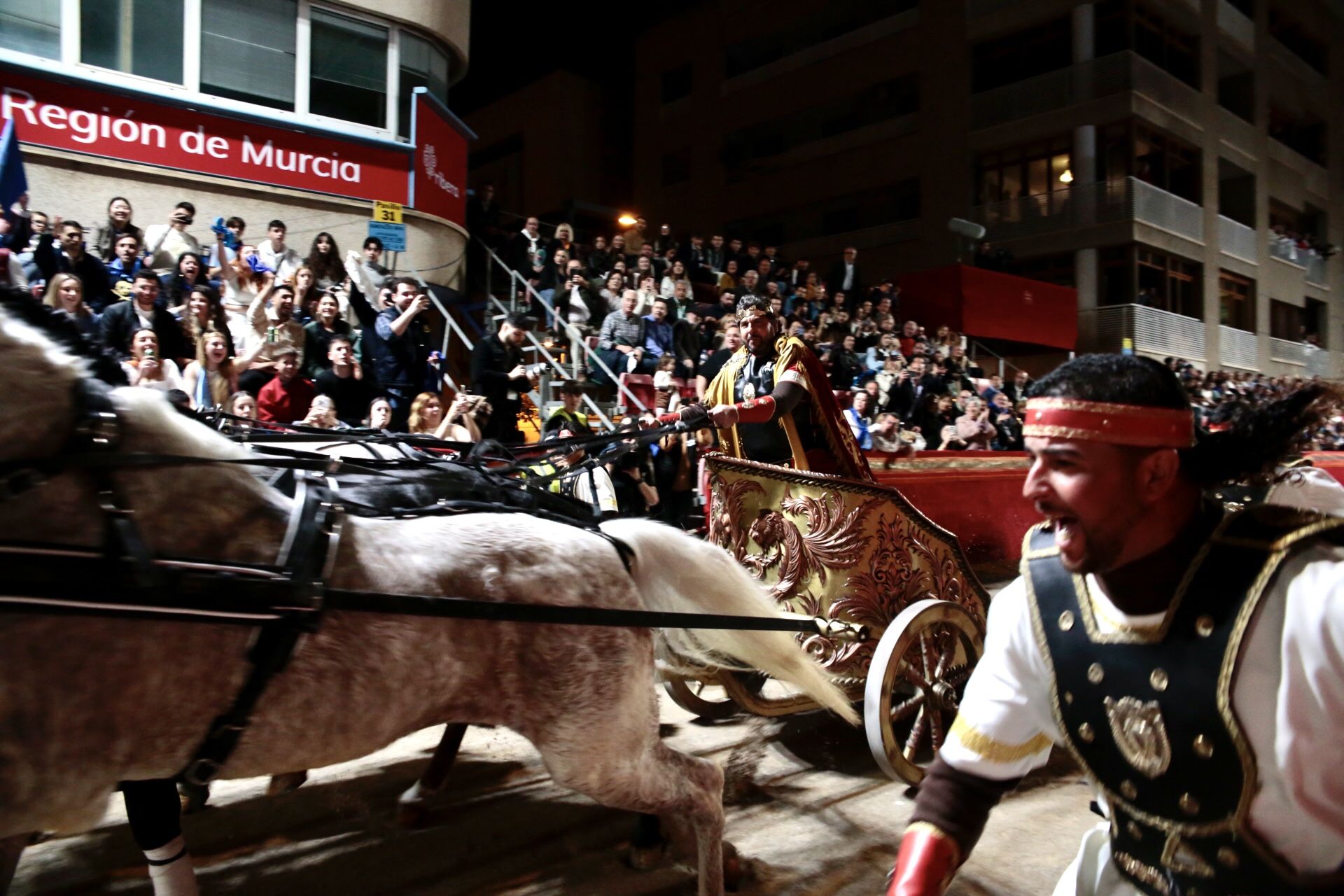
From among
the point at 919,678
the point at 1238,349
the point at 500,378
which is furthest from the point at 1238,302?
the point at 919,678

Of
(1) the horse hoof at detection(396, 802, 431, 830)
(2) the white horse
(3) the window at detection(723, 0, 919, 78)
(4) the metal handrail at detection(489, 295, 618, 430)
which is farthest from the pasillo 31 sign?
(3) the window at detection(723, 0, 919, 78)

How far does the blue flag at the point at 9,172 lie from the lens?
20.5ft

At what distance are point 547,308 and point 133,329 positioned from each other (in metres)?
5.19

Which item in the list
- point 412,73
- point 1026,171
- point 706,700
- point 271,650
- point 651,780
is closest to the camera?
point 271,650

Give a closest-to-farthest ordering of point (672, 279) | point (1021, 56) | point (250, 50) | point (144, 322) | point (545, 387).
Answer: point (144, 322)
point (545, 387)
point (250, 50)
point (672, 279)
point (1021, 56)

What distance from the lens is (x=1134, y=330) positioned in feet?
70.1

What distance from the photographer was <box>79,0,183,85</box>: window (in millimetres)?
8719

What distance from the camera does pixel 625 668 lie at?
254cm

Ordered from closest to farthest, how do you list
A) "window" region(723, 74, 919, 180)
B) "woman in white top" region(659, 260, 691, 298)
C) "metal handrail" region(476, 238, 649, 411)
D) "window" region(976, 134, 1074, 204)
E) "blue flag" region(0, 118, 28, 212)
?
"blue flag" region(0, 118, 28, 212) < "metal handrail" region(476, 238, 649, 411) < "woman in white top" region(659, 260, 691, 298) < "window" region(976, 134, 1074, 204) < "window" region(723, 74, 919, 180)

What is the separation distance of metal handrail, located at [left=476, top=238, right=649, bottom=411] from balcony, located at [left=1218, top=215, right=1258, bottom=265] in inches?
912

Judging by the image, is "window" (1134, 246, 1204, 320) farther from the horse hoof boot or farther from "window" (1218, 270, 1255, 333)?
the horse hoof boot

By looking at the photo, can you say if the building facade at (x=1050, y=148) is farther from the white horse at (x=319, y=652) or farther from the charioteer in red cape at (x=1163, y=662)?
the charioteer in red cape at (x=1163, y=662)

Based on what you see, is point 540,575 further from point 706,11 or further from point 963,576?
point 706,11

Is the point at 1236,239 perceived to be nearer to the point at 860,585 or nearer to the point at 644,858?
the point at 860,585
